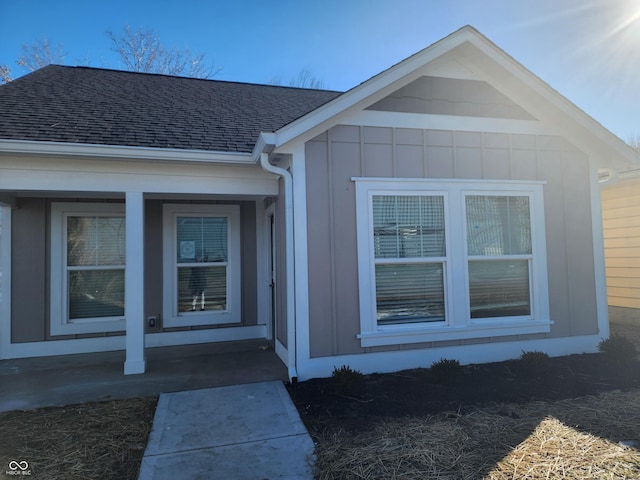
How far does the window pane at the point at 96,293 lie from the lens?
584cm

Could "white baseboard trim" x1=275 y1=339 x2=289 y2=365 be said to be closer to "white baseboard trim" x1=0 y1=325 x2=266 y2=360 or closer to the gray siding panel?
"white baseboard trim" x1=0 y1=325 x2=266 y2=360

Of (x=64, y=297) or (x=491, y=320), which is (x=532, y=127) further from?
(x=64, y=297)

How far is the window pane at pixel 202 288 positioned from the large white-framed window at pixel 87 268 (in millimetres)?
935

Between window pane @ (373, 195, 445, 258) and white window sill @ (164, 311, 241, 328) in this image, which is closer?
window pane @ (373, 195, 445, 258)

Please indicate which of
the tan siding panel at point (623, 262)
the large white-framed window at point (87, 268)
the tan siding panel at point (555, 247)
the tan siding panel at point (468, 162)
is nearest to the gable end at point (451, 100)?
the tan siding panel at point (468, 162)

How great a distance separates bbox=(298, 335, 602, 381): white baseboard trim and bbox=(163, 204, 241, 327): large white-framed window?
2.36m

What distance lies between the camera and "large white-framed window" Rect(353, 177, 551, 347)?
15.3 feet

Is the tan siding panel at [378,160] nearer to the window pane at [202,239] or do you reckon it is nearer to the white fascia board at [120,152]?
the white fascia board at [120,152]

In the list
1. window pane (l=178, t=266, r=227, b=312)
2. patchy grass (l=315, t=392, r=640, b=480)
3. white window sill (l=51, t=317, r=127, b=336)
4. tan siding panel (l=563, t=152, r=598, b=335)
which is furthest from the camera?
window pane (l=178, t=266, r=227, b=312)

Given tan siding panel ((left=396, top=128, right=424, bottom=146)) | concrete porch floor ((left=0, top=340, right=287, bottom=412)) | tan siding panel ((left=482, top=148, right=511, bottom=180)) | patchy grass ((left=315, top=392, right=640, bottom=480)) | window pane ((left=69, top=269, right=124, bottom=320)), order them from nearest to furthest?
patchy grass ((left=315, top=392, right=640, bottom=480))
concrete porch floor ((left=0, top=340, right=287, bottom=412))
tan siding panel ((left=396, top=128, right=424, bottom=146))
tan siding panel ((left=482, top=148, right=511, bottom=180))
window pane ((left=69, top=269, right=124, bottom=320))

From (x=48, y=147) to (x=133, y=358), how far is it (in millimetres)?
→ 2733

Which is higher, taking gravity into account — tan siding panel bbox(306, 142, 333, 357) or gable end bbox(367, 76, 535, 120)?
gable end bbox(367, 76, 535, 120)

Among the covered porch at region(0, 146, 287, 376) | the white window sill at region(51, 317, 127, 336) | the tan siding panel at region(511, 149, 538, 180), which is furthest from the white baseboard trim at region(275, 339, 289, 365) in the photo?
the tan siding panel at region(511, 149, 538, 180)

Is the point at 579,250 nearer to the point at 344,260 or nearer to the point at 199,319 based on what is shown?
the point at 344,260
